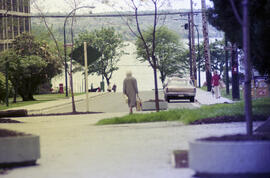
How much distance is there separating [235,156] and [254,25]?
10.7 m

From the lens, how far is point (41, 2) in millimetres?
46188

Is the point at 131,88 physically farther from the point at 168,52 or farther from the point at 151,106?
the point at 168,52

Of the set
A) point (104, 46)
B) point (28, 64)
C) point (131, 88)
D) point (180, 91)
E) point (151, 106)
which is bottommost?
point (151, 106)

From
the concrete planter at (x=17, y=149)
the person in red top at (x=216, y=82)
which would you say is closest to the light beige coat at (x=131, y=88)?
the concrete planter at (x=17, y=149)

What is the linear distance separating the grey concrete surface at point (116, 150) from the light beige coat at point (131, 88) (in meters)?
4.21

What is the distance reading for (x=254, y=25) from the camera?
19.8 m

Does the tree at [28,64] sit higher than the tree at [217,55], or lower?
lower

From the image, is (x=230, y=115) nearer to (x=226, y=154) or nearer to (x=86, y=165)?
(x=86, y=165)

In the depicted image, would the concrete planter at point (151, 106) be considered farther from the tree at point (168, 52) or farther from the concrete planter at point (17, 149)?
the tree at point (168, 52)

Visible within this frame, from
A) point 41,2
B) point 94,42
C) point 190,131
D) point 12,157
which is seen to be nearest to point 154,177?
point 12,157

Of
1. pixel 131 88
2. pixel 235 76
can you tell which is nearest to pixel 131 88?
pixel 131 88

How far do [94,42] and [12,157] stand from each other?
87.0m

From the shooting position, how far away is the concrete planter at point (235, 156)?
973 centimetres

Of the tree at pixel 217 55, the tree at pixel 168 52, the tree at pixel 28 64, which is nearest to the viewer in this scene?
the tree at pixel 28 64
